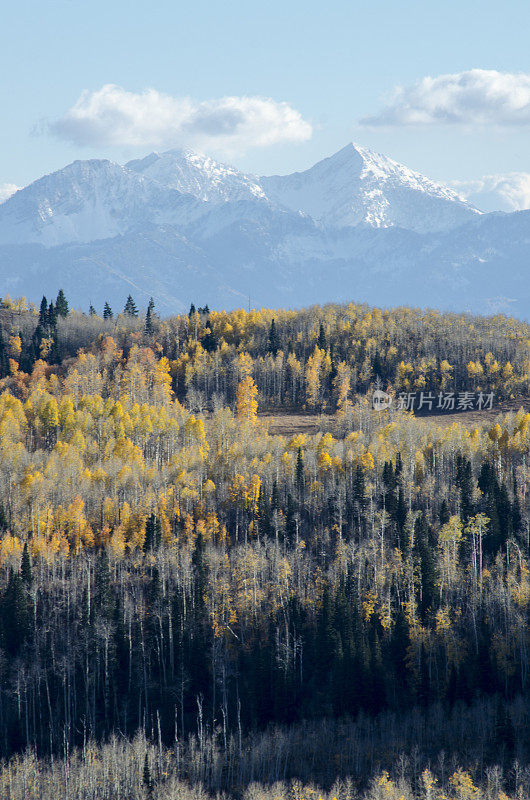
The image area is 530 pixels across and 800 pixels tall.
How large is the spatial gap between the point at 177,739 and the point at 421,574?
41479mm

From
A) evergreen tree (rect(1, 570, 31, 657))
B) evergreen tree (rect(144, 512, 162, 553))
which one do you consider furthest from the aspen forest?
evergreen tree (rect(144, 512, 162, 553))

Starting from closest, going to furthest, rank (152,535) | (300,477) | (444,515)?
(152,535) → (444,515) → (300,477)

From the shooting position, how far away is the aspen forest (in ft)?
351

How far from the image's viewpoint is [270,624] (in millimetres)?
129750

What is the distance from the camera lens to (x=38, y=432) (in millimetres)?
191250

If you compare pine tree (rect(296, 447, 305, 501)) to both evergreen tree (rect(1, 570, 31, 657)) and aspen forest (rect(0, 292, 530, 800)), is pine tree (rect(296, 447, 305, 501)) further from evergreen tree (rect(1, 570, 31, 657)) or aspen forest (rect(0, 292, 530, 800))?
evergreen tree (rect(1, 570, 31, 657))

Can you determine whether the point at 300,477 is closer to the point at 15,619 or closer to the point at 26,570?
the point at 26,570

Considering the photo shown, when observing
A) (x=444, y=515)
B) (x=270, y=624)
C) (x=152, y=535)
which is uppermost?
(x=444, y=515)

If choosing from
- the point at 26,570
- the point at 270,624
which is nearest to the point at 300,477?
the point at 270,624

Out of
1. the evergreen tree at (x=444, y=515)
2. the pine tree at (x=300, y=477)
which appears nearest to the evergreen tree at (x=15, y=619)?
the pine tree at (x=300, y=477)

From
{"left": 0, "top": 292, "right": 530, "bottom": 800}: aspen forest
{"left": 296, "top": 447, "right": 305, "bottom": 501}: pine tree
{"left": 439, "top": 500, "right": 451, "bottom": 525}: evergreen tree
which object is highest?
{"left": 296, "top": 447, "right": 305, "bottom": 501}: pine tree

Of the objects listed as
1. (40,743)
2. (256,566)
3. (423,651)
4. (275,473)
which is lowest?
(40,743)

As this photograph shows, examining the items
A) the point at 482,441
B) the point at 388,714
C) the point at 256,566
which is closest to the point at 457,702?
the point at 388,714

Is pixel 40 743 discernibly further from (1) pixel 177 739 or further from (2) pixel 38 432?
(2) pixel 38 432
